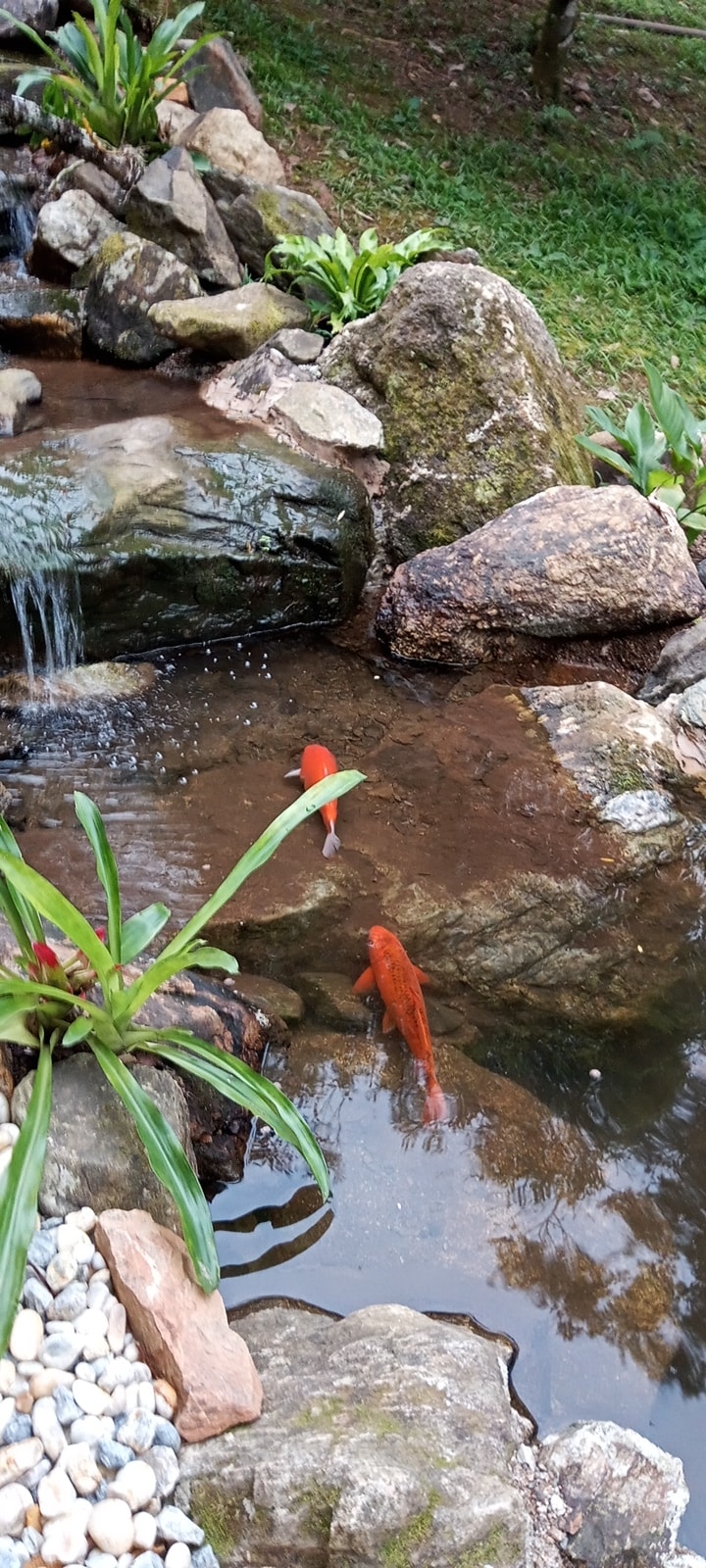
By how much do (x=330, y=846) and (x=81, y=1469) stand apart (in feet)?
8.19

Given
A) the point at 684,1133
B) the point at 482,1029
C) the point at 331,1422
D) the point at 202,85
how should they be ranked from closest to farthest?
the point at 331,1422, the point at 684,1133, the point at 482,1029, the point at 202,85

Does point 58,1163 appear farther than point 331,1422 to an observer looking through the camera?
Yes

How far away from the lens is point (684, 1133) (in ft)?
11.0

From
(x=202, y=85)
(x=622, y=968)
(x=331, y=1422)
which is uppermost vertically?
(x=202, y=85)

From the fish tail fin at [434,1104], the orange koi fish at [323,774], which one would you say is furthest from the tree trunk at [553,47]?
the fish tail fin at [434,1104]

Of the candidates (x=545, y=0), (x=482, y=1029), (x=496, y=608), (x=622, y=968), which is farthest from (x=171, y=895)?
(x=545, y=0)

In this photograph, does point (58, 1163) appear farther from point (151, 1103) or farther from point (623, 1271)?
point (623, 1271)

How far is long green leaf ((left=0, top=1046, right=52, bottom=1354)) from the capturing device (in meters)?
1.97

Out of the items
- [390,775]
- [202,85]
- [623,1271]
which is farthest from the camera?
[202,85]

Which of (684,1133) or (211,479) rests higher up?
(211,479)

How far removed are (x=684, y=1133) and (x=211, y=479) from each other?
3827mm

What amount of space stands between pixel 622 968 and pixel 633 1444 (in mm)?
1877

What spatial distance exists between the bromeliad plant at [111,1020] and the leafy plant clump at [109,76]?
6.93 metres

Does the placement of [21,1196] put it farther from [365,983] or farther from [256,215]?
[256,215]
